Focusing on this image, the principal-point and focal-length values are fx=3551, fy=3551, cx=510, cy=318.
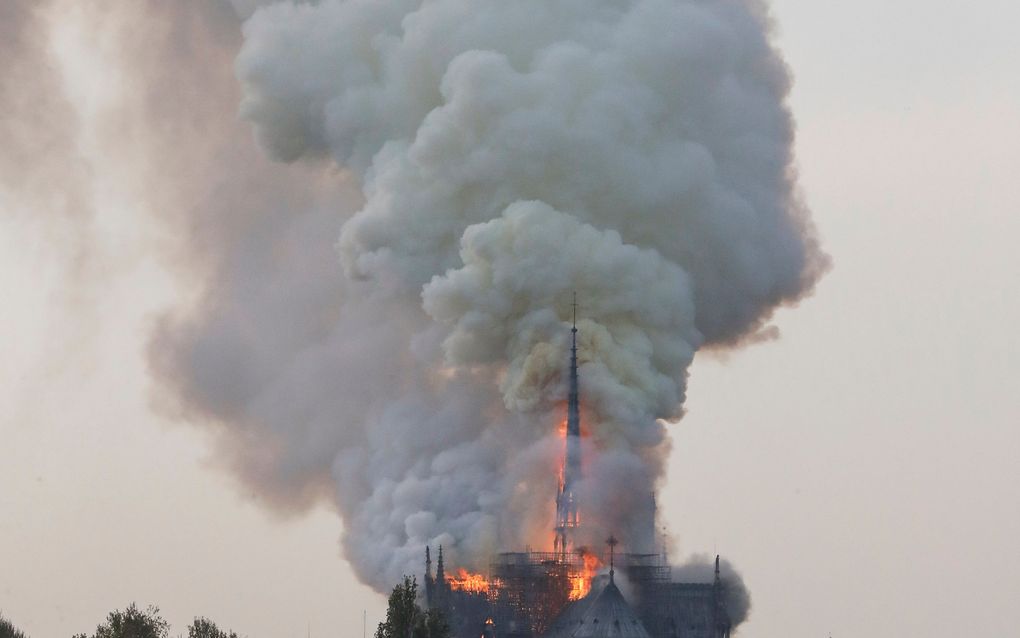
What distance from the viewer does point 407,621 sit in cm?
19162

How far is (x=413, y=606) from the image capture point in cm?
19225

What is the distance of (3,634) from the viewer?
199 metres

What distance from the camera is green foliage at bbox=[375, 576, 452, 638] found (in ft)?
628

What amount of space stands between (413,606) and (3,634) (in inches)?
954

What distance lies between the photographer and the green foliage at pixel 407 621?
191375 millimetres
